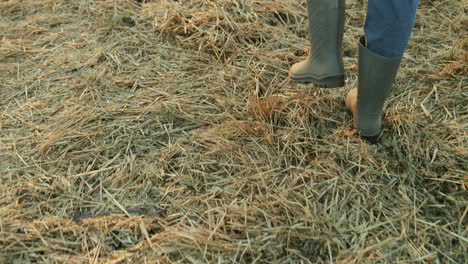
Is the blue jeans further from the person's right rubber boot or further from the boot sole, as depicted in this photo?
the boot sole

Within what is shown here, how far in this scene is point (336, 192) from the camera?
1.65 meters

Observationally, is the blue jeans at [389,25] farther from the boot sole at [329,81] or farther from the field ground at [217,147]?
the field ground at [217,147]

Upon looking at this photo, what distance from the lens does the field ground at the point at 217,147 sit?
1491 millimetres

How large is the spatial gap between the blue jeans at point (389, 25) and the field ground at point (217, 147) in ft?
1.45

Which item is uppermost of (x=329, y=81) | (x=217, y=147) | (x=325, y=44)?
(x=325, y=44)

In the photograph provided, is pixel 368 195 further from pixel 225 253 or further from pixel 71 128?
pixel 71 128

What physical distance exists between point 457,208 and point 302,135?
65cm

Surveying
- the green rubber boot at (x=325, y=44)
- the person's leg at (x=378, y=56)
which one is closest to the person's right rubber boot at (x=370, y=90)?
the person's leg at (x=378, y=56)

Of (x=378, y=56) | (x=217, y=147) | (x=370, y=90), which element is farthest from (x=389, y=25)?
(x=217, y=147)

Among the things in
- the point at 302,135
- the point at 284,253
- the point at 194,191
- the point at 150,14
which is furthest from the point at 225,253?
the point at 150,14

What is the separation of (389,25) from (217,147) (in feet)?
2.63

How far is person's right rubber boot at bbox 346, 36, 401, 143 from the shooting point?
1586 millimetres

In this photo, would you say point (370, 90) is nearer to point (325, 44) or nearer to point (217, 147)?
point (325, 44)

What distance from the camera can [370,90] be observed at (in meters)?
1.69
